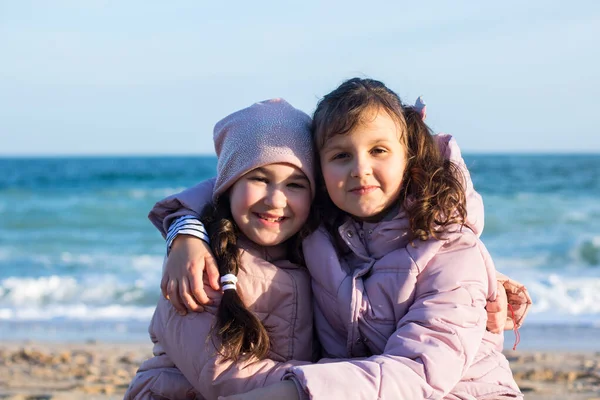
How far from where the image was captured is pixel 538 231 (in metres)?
15.2

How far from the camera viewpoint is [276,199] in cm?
288

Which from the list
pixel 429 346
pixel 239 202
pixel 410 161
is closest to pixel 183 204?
pixel 239 202

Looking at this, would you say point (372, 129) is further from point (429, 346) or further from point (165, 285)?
point (165, 285)

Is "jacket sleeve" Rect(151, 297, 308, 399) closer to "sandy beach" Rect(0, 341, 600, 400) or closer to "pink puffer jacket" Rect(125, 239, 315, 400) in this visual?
"pink puffer jacket" Rect(125, 239, 315, 400)

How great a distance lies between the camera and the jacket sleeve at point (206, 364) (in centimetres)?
270

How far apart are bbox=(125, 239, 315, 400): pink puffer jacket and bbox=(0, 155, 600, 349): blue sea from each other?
140 centimetres

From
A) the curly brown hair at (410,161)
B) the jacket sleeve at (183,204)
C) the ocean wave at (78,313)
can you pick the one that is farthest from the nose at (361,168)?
the ocean wave at (78,313)

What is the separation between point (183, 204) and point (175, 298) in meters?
0.47

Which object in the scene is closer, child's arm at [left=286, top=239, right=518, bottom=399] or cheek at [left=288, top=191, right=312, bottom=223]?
child's arm at [left=286, top=239, right=518, bottom=399]

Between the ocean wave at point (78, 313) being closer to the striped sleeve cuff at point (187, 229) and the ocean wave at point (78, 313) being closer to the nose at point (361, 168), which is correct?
the striped sleeve cuff at point (187, 229)

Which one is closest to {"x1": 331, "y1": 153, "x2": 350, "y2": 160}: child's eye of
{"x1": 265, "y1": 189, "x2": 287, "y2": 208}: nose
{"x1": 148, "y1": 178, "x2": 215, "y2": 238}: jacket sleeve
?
{"x1": 265, "y1": 189, "x2": 287, "y2": 208}: nose

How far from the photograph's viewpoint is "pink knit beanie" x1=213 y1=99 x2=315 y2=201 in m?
2.91

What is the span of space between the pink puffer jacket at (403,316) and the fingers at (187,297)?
1.28 ft

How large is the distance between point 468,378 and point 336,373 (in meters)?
0.61
